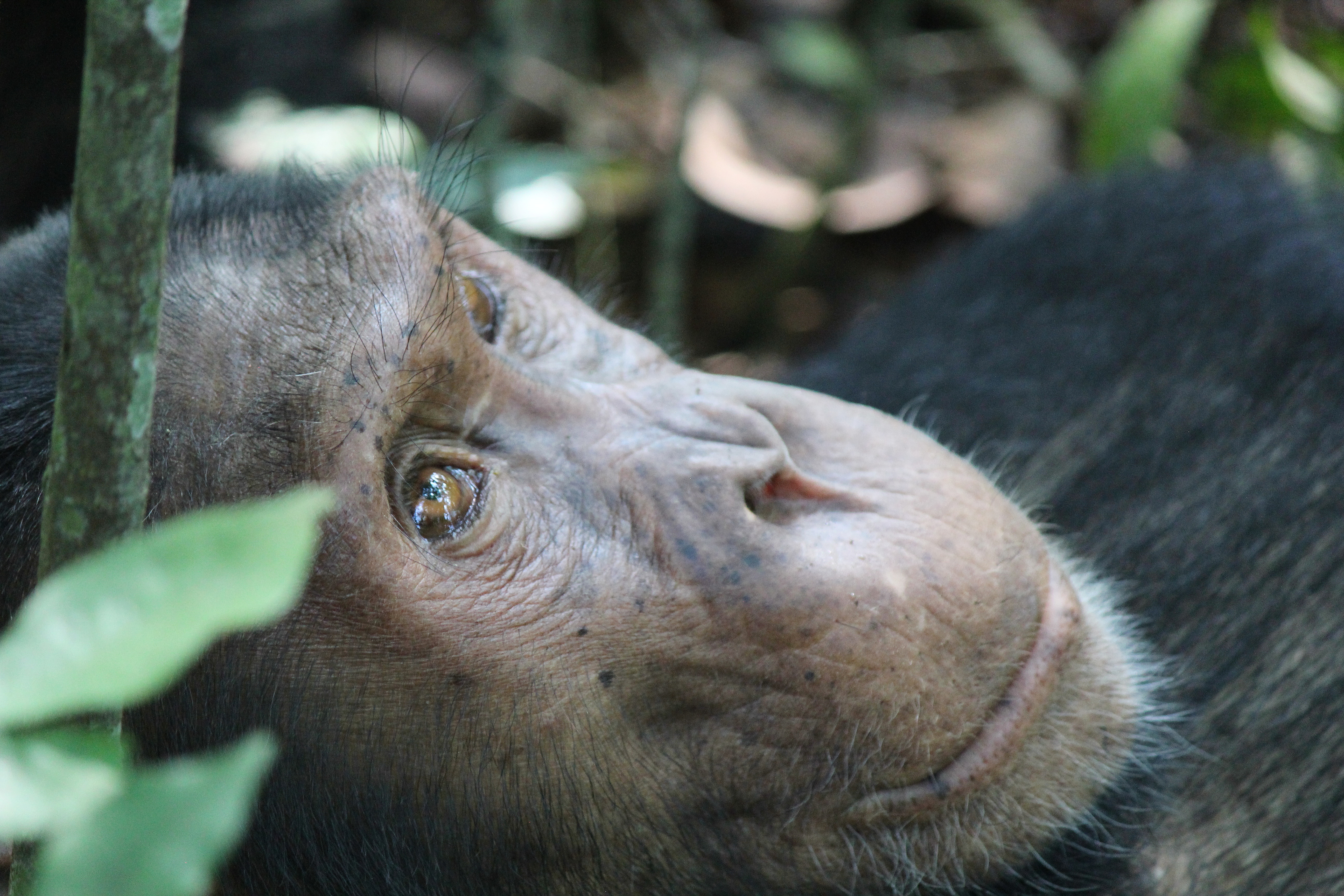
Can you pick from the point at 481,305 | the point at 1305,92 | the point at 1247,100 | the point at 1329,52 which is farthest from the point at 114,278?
the point at 1247,100

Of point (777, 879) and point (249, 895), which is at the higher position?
point (777, 879)

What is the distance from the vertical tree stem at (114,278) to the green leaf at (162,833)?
1.43ft

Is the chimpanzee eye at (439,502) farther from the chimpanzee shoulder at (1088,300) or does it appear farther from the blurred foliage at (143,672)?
the chimpanzee shoulder at (1088,300)

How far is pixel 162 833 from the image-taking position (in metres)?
0.72

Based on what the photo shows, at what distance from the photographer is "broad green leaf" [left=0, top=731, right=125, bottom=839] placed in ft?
2.47

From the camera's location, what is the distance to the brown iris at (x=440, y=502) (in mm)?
2098

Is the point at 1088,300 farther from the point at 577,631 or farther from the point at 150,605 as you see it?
the point at 150,605

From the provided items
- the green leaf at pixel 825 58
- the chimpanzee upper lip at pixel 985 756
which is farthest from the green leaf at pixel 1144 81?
the chimpanzee upper lip at pixel 985 756

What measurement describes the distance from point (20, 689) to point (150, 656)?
8cm

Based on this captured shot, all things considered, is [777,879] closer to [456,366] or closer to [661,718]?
[661,718]

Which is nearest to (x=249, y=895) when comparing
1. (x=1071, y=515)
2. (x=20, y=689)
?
(x=20, y=689)

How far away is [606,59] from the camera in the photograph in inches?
266

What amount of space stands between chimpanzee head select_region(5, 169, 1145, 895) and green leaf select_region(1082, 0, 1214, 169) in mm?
3135

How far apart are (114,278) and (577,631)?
1.09 meters
